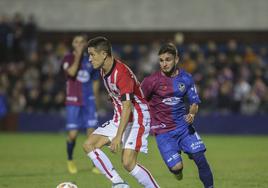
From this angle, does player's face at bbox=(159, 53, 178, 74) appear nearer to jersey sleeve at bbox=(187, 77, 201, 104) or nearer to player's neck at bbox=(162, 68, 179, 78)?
player's neck at bbox=(162, 68, 179, 78)

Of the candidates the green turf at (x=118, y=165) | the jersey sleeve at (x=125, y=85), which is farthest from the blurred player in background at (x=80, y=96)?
the jersey sleeve at (x=125, y=85)

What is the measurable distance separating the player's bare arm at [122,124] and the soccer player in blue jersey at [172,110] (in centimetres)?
109

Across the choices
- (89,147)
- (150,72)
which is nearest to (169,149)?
(89,147)

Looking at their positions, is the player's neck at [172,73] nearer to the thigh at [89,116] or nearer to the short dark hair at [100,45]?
the short dark hair at [100,45]

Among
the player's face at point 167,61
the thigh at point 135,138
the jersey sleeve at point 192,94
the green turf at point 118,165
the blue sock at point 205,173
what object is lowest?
the green turf at point 118,165

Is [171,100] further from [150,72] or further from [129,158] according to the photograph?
[150,72]

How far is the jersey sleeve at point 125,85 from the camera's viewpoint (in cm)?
829

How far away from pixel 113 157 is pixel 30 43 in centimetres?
1177

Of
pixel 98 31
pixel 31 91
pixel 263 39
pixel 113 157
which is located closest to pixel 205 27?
pixel 263 39

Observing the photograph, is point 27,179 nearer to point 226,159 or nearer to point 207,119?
point 226,159

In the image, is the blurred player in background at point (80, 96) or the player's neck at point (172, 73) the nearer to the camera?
the player's neck at point (172, 73)

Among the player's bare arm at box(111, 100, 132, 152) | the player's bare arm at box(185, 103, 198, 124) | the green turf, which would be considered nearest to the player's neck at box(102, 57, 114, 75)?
the player's bare arm at box(111, 100, 132, 152)

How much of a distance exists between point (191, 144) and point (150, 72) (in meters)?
13.4

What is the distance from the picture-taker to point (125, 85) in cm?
834
